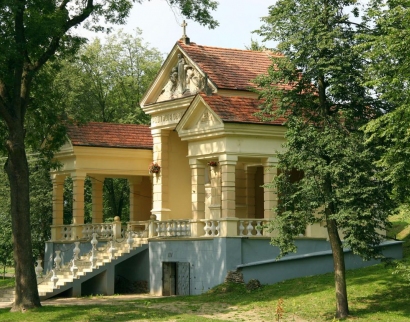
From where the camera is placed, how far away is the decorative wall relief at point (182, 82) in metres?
35.3

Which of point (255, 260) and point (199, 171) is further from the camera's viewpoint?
point (199, 171)

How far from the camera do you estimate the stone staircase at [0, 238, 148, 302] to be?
33969 millimetres

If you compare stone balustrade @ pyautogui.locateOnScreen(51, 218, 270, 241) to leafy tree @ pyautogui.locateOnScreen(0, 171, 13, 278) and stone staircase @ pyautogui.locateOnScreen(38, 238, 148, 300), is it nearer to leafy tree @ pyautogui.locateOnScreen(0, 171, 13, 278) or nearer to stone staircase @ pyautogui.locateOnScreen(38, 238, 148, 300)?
stone staircase @ pyautogui.locateOnScreen(38, 238, 148, 300)

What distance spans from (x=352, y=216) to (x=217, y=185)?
417 inches

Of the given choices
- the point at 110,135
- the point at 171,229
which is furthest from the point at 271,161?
the point at 110,135

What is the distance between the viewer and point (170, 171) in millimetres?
38094

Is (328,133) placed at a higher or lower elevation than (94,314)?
higher

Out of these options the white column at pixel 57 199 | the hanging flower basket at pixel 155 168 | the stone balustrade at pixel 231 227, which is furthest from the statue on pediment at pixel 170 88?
the stone balustrade at pixel 231 227

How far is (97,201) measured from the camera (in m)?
42.8

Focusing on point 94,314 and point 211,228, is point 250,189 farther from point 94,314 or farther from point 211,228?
point 94,314

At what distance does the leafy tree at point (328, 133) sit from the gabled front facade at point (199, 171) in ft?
7.74

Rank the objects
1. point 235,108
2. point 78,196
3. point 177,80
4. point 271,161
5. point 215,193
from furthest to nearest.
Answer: point 78,196
point 177,80
point 215,193
point 271,161
point 235,108

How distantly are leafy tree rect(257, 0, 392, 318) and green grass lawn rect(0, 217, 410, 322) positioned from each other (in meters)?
1.27

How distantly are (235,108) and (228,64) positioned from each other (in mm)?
3910
